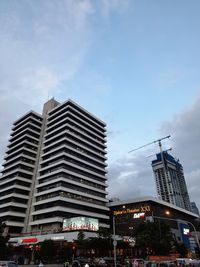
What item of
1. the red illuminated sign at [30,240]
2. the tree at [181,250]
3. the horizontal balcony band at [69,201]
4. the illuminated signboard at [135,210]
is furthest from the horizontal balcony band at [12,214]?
the tree at [181,250]

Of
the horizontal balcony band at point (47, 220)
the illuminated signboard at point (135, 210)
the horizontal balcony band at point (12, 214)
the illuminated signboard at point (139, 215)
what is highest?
the illuminated signboard at point (135, 210)

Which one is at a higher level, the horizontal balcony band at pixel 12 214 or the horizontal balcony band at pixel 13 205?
the horizontal balcony band at pixel 13 205

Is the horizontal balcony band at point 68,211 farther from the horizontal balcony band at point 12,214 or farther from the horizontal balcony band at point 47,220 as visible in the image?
the horizontal balcony band at point 12,214

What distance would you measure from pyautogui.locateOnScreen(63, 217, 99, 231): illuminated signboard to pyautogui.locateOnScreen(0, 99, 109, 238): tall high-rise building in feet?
17.9

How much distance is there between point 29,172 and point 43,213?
19631 mm

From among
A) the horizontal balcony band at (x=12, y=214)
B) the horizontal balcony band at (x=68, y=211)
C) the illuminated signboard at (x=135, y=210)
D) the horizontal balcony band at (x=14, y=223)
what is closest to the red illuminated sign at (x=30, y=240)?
the horizontal balcony band at (x=68, y=211)

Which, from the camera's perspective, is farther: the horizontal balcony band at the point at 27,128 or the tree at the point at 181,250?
the horizontal balcony band at the point at 27,128

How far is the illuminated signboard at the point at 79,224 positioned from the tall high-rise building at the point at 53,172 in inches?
215

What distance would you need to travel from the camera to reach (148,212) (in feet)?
283

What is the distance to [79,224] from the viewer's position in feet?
224

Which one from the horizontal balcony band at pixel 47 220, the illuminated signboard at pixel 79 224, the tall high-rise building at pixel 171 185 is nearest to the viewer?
the illuminated signboard at pixel 79 224

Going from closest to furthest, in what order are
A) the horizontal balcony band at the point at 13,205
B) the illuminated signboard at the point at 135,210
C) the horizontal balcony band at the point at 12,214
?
the horizontal balcony band at the point at 12,214
the horizontal balcony band at the point at 13,205
the illuminated signboard at the point at 135,210

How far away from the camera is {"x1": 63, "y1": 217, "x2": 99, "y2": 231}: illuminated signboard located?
6825 centimetres

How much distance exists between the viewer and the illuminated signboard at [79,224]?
224 feet
